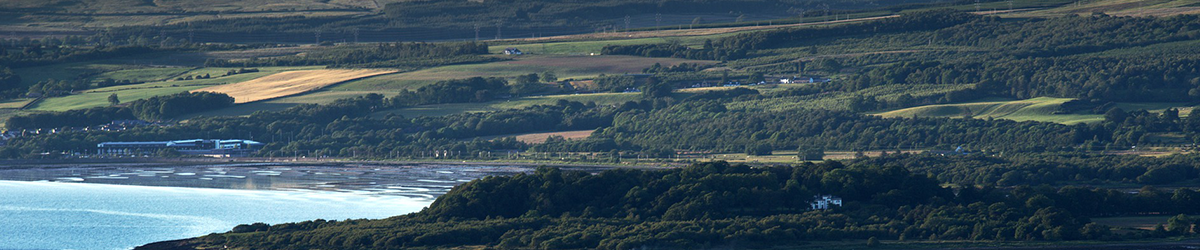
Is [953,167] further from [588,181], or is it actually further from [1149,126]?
[588,181]

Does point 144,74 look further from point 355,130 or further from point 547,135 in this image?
point 547,135

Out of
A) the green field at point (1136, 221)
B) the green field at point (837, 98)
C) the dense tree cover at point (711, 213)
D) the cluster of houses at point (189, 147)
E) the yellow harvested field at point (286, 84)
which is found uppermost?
the yellow harvested field at point (286, 84)

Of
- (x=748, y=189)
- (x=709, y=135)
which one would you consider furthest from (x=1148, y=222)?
(x=709, y=135)

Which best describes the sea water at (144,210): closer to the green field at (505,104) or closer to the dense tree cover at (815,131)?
the dense tree cover at (815,131)

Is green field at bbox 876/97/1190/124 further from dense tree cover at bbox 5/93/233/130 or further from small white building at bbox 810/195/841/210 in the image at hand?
dense tree cover at bbox 5/93/233/130

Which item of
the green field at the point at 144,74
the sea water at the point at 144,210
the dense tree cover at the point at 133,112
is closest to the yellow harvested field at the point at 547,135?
the dense tree cover at the point at 133,112

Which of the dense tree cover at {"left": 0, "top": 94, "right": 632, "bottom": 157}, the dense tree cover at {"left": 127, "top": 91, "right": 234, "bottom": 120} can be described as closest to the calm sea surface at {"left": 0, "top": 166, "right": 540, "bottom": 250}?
the dense tree cover at {"left": 0, "top": 94, "right": 632, "bottom": 157}
